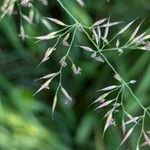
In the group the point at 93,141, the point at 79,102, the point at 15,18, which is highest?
the point at 15,18

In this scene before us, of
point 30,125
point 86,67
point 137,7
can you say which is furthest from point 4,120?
point 137,7

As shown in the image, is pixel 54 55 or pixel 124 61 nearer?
pixel 124 61

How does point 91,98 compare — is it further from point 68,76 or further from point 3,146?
point 3,146

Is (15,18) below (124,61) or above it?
above

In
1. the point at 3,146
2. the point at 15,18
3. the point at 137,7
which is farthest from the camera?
the point at 15,18

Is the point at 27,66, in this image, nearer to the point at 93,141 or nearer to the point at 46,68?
the point at 46,68

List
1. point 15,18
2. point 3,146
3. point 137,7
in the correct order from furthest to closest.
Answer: point 15,18 < point 137,7 < point 3,146
